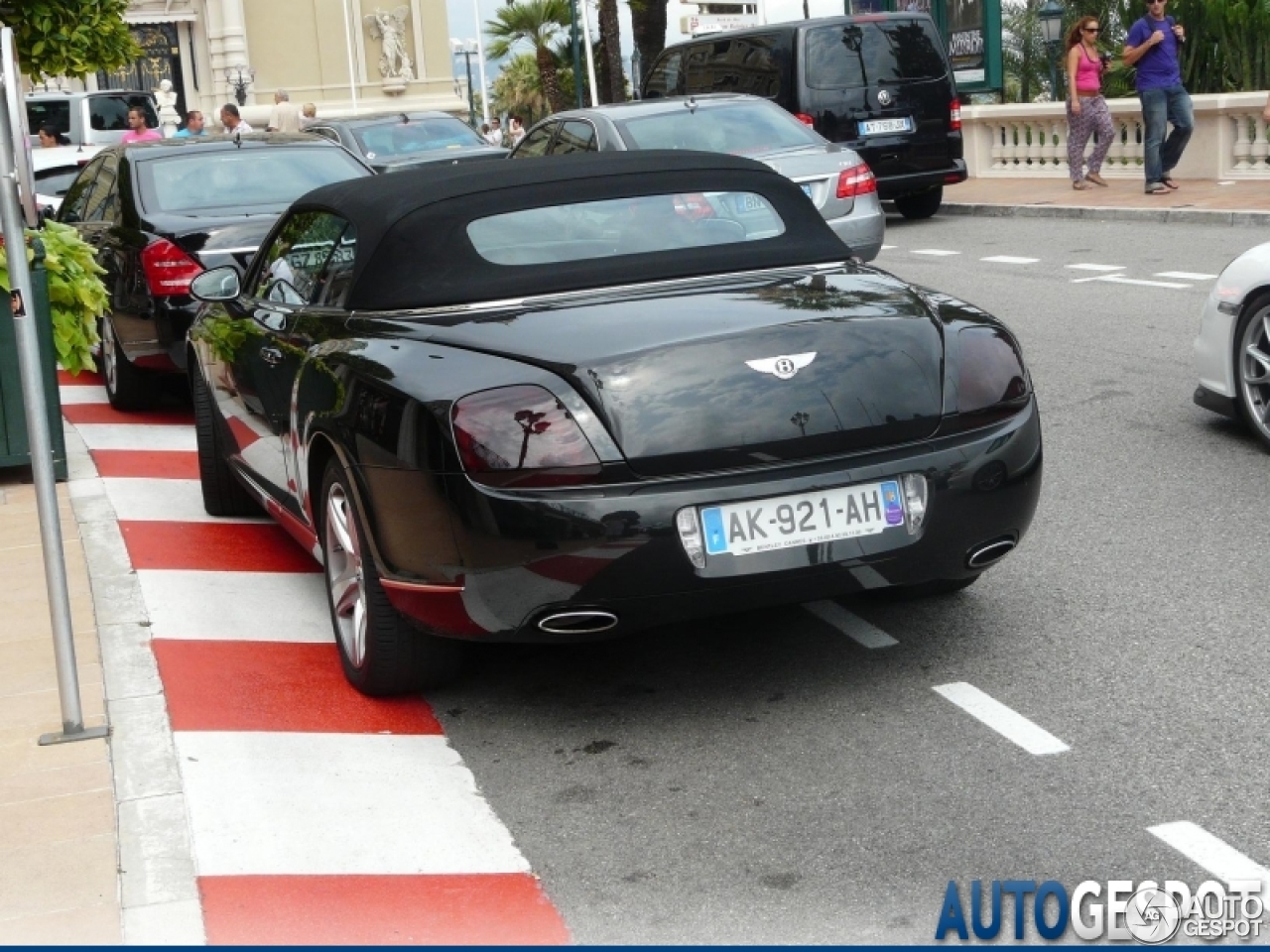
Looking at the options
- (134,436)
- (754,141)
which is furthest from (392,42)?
(134,436)

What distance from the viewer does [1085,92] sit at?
20391mm

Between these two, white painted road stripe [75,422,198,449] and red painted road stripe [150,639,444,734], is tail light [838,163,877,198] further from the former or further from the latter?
red painted road stripe [150,639,444,734]

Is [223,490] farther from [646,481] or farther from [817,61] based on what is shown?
[817,61]

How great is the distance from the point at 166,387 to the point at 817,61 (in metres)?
10.7

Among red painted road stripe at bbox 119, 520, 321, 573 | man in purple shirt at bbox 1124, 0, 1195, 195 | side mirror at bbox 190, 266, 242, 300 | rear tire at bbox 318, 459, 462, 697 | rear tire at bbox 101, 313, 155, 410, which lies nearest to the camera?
rear tire at bbox 318, 459, 462, 697

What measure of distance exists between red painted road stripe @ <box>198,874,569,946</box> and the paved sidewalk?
1447 centimetres

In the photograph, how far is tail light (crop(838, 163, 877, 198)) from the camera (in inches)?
553

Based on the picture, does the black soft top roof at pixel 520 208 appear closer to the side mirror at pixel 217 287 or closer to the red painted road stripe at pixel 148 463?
the side mirror at pixel 217 287

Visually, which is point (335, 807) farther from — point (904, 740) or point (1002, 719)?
point (1002, 719)

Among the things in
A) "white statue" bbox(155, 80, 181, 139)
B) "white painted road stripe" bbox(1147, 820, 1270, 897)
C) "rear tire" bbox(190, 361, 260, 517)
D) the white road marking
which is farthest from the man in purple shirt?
"white statue" bbox(155, 80, 181, 139)

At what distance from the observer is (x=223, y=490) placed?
761 centimetres

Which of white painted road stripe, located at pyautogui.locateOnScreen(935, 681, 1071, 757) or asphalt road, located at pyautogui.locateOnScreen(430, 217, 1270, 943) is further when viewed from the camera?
white painted road stripe, located at pyautogui.locateOnScreen(935, 681, 1071, 757)

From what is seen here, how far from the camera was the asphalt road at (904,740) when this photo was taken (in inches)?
154

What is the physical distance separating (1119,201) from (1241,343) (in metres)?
12.2
